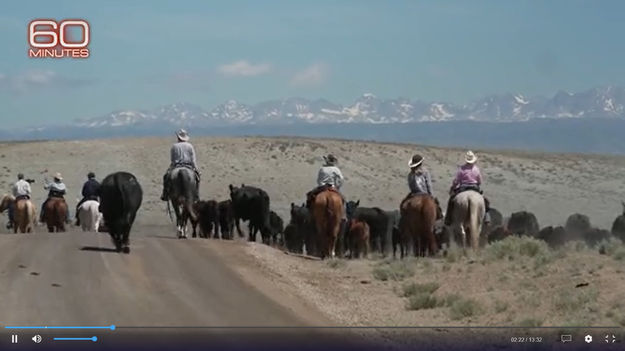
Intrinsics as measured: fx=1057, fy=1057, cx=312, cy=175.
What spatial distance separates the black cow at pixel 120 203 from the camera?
1816 cm

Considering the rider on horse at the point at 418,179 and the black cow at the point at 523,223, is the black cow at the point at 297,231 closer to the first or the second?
the black cow at the point at 523,223

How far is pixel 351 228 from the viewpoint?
25.3 m

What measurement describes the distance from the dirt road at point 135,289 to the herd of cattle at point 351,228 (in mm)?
5101

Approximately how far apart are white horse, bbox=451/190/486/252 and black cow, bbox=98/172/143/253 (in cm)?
618

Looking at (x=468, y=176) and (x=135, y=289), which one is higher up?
(x=468, y=176)

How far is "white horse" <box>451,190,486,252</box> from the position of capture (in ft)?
66.3

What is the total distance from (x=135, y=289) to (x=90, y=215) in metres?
13.0

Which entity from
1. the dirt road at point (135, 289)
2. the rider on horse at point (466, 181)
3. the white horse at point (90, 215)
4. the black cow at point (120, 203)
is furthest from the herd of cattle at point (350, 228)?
the white horse at point (90, 215)

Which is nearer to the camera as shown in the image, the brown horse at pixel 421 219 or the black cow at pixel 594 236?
the brown horse at pixel 421 219

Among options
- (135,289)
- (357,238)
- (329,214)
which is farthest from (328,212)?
(135,289)

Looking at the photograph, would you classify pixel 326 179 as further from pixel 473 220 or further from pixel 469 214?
pixel 473 220

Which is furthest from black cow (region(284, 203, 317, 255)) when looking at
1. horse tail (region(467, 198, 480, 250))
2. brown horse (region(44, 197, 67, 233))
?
horse tail (region(467, 198, 480, 250))

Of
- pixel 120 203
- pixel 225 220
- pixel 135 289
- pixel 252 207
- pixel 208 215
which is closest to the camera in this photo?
pixel 135 289

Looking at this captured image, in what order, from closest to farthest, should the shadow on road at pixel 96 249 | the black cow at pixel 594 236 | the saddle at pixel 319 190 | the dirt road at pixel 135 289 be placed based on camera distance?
the dirt road at pixel 135 289
the shadow on road at pixel 96 249
the saddle at pixel 319 190
the black cow at pixel 594 236
